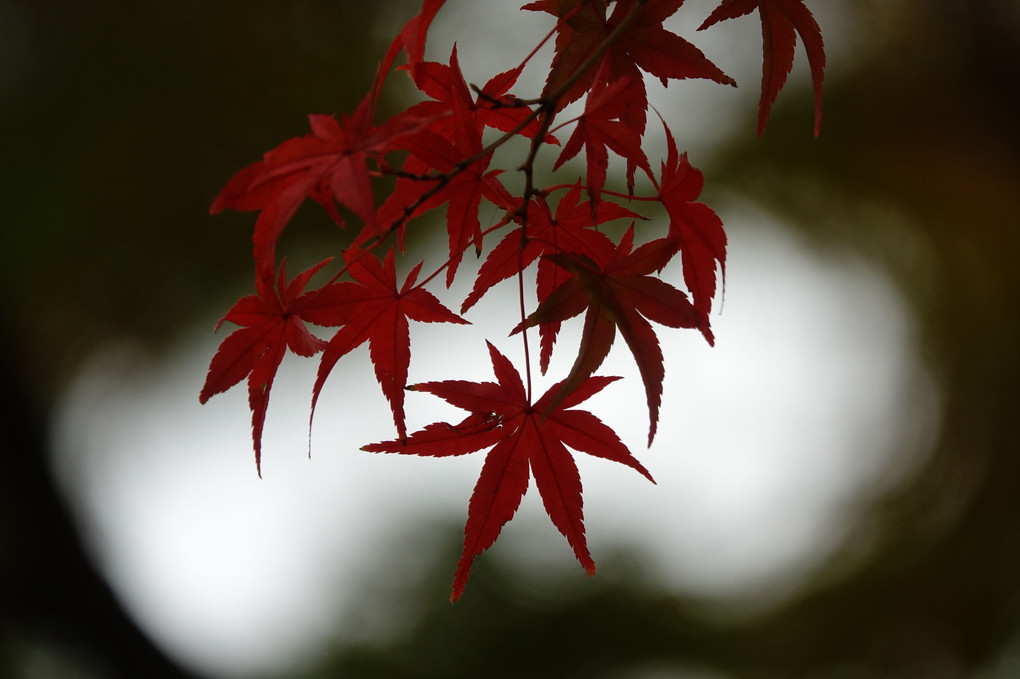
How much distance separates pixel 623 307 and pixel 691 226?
79 mm

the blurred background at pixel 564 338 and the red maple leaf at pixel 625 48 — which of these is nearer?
the red maple leaf at pixel 625 48

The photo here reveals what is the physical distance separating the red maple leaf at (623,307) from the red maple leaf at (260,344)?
169mm

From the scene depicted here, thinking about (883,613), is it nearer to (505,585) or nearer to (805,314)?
(805,314)

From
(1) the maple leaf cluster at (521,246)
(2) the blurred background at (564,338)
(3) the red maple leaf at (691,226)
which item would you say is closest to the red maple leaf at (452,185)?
(1) the maple leaf cluster at (521,246)

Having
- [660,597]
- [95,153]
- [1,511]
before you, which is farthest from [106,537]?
[660,597]

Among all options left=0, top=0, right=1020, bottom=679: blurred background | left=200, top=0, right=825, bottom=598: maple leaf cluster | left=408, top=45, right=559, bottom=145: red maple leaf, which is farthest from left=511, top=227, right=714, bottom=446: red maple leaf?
left=0, top=0, right=1020, bottom=679: blurred background

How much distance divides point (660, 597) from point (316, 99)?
195 cm

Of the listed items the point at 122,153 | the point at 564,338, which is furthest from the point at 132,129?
the point at 564,338

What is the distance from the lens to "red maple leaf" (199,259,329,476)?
1.60 ft

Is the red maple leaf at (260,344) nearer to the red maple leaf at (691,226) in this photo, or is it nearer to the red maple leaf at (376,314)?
the red maple leaf at (376,314)

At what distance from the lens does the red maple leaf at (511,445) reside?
503 millimetres

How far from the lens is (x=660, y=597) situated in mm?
2455

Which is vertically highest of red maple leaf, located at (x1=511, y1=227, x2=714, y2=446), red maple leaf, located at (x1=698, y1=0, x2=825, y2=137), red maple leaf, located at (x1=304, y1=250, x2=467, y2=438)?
red maple leaf, located at (x1=698, y1=0, x2=825, y2=137)

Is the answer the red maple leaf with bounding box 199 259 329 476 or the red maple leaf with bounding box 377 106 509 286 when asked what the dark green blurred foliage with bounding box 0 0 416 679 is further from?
the red maple leaf with bounding box 377 106 509 286
